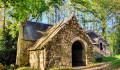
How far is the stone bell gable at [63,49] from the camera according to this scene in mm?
10172

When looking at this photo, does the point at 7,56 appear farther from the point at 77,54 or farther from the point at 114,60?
the point at 114,60

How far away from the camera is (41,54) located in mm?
10391

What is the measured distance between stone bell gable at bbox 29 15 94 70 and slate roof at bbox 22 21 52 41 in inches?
150

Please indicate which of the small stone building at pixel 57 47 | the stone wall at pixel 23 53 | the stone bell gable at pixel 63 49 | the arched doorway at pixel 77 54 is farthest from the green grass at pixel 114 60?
the stone wall at pixel 23 53

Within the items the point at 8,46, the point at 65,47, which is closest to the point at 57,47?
the point at 65,47

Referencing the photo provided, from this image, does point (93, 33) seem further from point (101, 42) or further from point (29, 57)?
point (29, 57)

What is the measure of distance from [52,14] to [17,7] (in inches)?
929

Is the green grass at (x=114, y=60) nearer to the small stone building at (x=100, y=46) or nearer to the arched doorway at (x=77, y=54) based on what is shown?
the arched doorway at (x=77, y=54)

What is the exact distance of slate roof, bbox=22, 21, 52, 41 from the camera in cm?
1506

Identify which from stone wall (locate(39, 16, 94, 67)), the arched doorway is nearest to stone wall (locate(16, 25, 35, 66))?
stone wall (locate(39, 16, 94, 67))

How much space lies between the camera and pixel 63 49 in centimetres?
1105

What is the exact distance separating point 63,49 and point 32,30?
7099 mm

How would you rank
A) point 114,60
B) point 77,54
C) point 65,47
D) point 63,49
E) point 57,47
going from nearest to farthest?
point 57,47
point 63,49
point 65,47
point 114,60
point 77,54

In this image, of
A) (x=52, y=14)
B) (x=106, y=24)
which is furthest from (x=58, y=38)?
(x=52, y=14)
